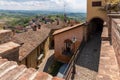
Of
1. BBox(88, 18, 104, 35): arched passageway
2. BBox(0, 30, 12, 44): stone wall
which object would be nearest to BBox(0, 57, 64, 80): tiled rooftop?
BBox(0, 30, 12, 44): stone wall

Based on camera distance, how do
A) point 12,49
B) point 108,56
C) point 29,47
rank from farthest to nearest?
point 29,47
point 108,56
point 12,49

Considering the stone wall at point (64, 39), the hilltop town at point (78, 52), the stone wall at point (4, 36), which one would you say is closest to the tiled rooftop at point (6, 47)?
the hilltop town at point (78, 52)

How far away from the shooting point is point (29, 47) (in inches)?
796

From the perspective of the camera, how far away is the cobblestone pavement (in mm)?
13538

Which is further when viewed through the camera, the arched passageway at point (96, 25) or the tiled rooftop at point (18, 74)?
→ the arched passageway at point (96, 25)

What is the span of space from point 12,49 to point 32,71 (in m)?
2.16

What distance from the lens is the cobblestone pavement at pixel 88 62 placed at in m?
13.5

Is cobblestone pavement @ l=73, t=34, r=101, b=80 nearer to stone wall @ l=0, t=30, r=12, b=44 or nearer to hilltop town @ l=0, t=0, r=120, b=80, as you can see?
hilltop town @ l=0, t=0, r=120, b=80

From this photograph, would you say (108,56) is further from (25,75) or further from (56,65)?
(56,65)

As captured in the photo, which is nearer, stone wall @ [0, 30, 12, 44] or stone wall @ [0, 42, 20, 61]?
stone wall @ [0, 42, 20, 61]

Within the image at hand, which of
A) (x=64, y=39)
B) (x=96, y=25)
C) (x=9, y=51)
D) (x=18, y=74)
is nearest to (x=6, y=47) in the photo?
(x=9, y=51)

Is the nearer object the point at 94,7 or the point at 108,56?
Result: the point at 108,56

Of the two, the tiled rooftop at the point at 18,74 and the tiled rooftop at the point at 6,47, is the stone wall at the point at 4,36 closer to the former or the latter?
the tiled rooftop at the point at 6,47

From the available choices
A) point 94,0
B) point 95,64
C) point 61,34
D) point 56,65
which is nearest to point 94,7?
point 94,0
